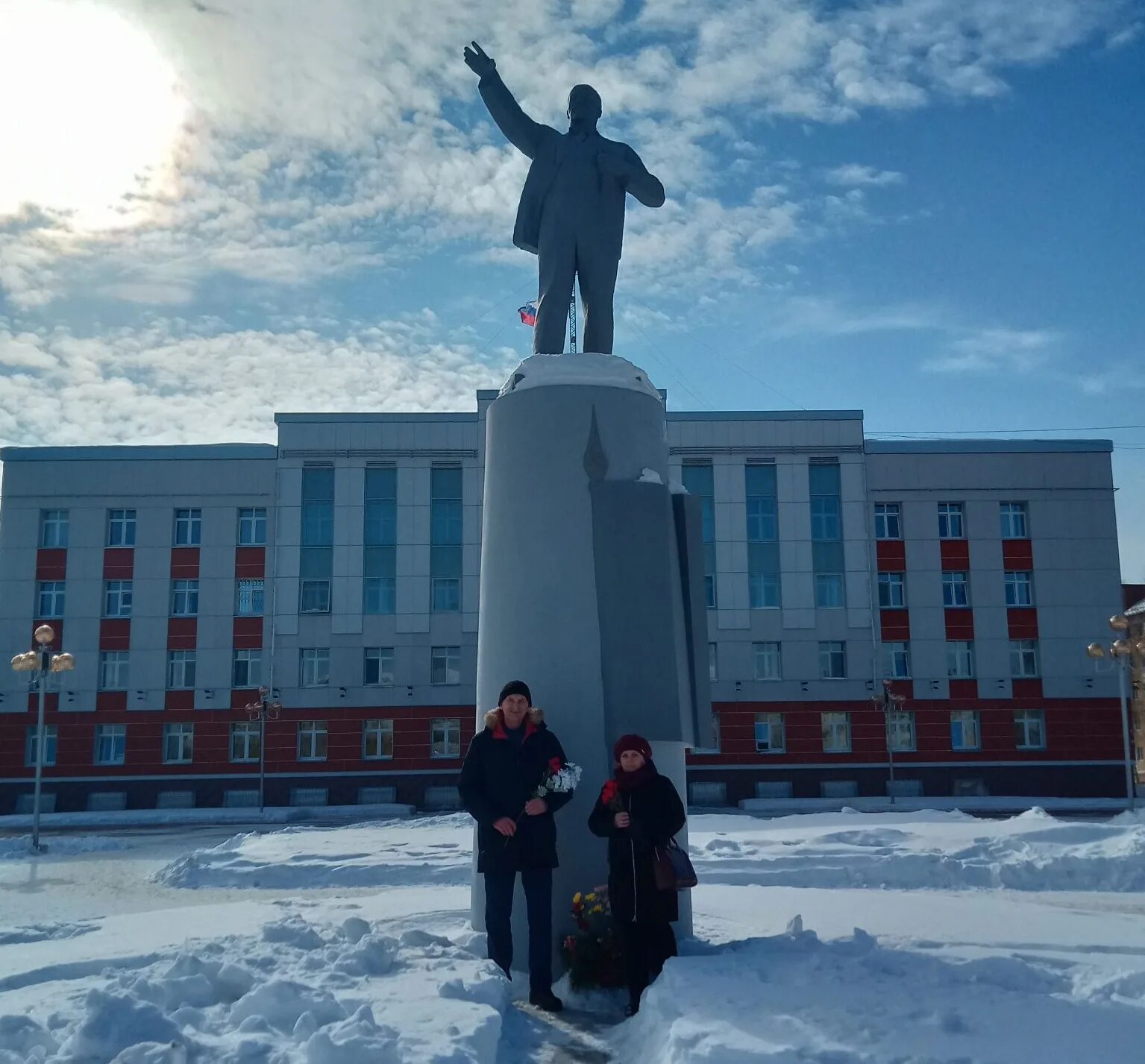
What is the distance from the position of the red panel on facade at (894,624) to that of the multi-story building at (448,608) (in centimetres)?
5

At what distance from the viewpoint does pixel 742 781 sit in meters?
32.5

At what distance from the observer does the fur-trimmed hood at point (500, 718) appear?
6.16 meters

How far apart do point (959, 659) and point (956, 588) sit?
2173 millimetres

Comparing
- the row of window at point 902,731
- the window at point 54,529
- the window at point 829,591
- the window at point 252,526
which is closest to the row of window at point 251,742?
the window at point 252,526

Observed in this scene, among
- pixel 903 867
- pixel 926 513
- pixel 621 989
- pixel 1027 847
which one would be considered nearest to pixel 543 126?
pixel 621 989

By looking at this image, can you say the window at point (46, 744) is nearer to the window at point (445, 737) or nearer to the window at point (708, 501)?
the window at point (445, 737)

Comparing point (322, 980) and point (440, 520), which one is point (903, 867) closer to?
point (322, 980)

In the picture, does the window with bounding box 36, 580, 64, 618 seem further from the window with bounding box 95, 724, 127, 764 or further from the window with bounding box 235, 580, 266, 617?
the window with bounding box 235, 580, 266, 617

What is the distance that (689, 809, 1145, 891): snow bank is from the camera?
11.5 m

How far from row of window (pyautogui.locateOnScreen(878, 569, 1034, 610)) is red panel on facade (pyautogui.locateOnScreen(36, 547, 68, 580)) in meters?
24.9

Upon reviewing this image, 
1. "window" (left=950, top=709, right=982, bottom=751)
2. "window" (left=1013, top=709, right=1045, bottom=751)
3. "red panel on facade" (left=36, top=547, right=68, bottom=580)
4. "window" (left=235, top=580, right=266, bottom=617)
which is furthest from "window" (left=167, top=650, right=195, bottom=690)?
"window" (left=1013, top=709, right=1045, bottom=751)

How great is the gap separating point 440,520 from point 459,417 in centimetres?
323

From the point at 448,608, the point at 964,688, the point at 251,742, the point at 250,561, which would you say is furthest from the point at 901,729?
the point at 250,561

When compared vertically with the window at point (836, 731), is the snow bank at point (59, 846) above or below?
below
